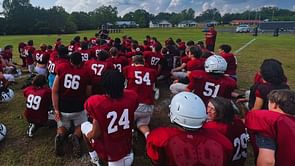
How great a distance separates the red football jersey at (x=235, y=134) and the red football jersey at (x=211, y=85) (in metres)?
1.41

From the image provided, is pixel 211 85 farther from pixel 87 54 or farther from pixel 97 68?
pixel 87 54

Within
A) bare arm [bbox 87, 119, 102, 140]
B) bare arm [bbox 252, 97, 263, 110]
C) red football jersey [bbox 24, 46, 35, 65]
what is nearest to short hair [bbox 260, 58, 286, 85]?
bare arm [bbox 252, 97, 263, 110]

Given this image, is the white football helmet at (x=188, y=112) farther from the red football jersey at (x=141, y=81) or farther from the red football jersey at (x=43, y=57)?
the red football jersey at (x=43, y=57)

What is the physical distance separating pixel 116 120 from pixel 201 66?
389 centimetres

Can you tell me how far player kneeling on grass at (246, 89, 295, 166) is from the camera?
2486mm

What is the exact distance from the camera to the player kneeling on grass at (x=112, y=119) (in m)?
3.52

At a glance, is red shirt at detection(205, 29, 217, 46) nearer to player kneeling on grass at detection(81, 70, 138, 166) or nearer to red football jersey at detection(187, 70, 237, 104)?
red football jersey at detection(187, 70, 237, 104)

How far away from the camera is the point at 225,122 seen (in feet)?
10.7

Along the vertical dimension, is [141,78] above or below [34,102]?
above

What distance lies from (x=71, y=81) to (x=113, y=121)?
5.54 feet

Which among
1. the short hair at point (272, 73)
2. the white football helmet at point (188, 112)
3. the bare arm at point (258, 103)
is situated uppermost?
the short hair at point (272, 73)

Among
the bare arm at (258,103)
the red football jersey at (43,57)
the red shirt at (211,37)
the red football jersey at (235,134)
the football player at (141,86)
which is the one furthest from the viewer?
the red shirt at (211,37)

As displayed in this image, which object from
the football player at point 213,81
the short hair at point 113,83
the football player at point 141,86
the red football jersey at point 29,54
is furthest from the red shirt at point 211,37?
the short hair at point 113,83

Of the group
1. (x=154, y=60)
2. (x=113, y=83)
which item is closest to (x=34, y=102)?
(x=113, y=83)
